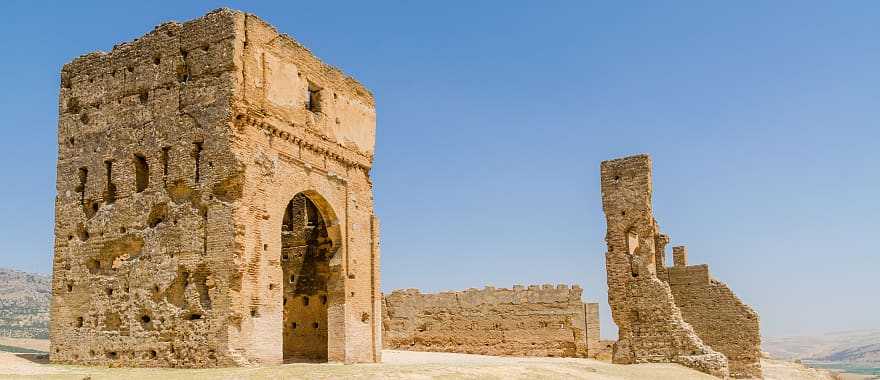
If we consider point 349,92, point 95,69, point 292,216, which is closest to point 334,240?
point 292,216

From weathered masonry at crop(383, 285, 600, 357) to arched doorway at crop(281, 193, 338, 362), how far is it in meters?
6.96

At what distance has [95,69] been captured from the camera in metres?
20.4

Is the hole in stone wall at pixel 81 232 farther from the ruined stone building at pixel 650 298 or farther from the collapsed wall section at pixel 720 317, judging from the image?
the collapsed wall section at pixel 720 317

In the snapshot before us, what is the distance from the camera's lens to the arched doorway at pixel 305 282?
72.2ft

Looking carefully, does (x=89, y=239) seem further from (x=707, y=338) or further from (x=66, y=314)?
(x=707, y=338)

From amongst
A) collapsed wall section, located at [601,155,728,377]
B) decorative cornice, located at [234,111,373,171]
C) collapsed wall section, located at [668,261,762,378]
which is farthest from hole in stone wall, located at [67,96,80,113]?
collapsed wall section, located at [668,261,762,378]

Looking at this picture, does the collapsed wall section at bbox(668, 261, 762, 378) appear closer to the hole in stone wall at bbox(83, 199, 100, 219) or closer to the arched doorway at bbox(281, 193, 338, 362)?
the arched doorway at bbox(281, 193, 338, 362)

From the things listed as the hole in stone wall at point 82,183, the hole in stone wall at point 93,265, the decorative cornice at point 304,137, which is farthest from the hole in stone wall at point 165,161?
the hole in stone wall at point 93,265

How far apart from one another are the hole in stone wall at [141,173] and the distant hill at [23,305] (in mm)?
40586

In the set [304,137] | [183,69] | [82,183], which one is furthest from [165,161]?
[304,137]

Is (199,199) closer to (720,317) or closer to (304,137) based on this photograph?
(304,137)

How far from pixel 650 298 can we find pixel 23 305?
→ 83.5 meters

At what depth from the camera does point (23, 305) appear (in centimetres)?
8850

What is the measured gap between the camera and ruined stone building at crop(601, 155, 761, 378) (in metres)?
21.1
